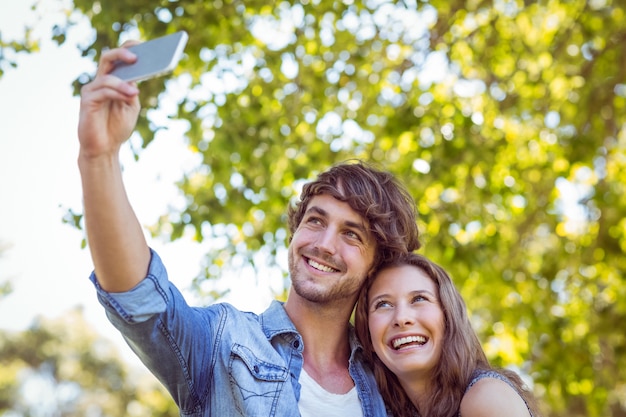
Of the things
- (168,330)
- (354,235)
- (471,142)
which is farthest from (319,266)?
(471,142)

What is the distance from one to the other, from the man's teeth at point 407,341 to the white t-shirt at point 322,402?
0.78 feet

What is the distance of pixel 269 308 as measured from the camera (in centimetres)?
293

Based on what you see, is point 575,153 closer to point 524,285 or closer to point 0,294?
point 524,285

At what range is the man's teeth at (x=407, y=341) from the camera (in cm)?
287

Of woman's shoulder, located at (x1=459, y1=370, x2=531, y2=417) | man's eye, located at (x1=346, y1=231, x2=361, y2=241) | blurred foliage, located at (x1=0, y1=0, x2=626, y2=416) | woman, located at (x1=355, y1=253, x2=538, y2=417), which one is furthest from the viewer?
blurred foliage, located at (x1=0, y1=0, x2=626, y2=416)

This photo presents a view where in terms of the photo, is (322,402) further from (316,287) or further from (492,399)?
(492,399)

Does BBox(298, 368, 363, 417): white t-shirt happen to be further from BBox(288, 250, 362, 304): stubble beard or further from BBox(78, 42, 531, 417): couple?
BBox(288, 250, 362, 304): stubble beard

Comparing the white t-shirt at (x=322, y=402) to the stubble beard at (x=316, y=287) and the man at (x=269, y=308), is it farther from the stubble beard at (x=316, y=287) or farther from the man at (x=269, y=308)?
the stubble beard at (x=316, y=287)

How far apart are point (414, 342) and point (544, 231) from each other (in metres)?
5.39

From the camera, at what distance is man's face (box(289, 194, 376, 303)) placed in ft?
9.64

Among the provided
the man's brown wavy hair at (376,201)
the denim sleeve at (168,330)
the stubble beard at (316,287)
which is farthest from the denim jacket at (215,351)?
the man's brown wavy hair at (376,201)

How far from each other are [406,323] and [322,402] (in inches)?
17.0

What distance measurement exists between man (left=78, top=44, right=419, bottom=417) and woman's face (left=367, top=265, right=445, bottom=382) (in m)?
0.12

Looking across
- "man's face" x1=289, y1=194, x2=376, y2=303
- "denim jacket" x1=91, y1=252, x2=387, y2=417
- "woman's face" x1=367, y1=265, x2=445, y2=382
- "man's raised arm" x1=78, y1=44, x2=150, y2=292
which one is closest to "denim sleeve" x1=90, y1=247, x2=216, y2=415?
"denim jacket" x1=91, y1=252, x2=387, y2=417
